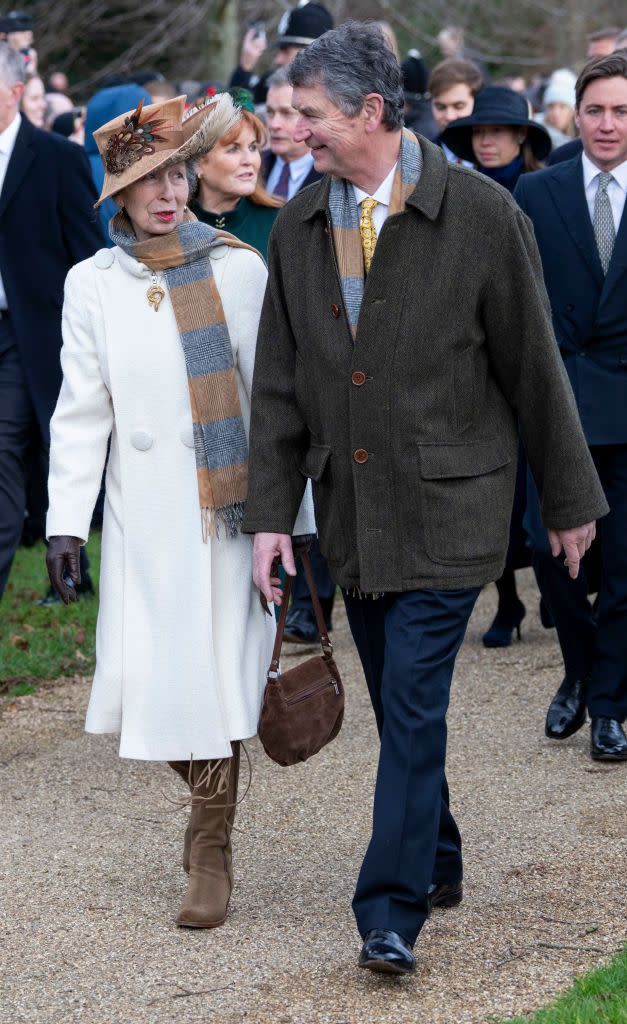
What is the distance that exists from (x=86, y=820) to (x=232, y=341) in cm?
172

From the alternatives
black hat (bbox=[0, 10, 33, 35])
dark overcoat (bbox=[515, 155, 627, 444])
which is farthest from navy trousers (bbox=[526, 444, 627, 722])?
black hat (bbox=[0, 10, 33, 35])

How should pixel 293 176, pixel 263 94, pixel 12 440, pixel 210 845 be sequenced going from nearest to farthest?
1. pixel 210 845
2. pixel 12 440
3. pixel 293 176
4. pixel 263 94

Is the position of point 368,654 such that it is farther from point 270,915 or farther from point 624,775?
point 624,775

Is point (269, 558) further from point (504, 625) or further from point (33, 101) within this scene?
point (33, 101)

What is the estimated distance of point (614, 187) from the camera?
5598 millimetres

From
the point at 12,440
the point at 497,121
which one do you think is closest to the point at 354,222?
the point at 12,440

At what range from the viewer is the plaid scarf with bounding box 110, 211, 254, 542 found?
417 centimetres

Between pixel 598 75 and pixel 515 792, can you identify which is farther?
pixel 598 75

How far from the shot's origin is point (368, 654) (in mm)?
4074

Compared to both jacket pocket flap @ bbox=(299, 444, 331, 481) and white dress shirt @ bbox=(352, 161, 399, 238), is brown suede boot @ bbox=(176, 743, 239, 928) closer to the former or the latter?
jacket pocket flap @ bbox=(299, 444, 331, 481)

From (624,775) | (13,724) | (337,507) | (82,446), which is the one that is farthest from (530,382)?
(13,724)

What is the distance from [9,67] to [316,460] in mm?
3252

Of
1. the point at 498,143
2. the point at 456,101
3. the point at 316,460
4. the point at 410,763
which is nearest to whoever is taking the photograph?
the point at 410,763

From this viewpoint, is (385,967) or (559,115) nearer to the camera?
(385,967)
